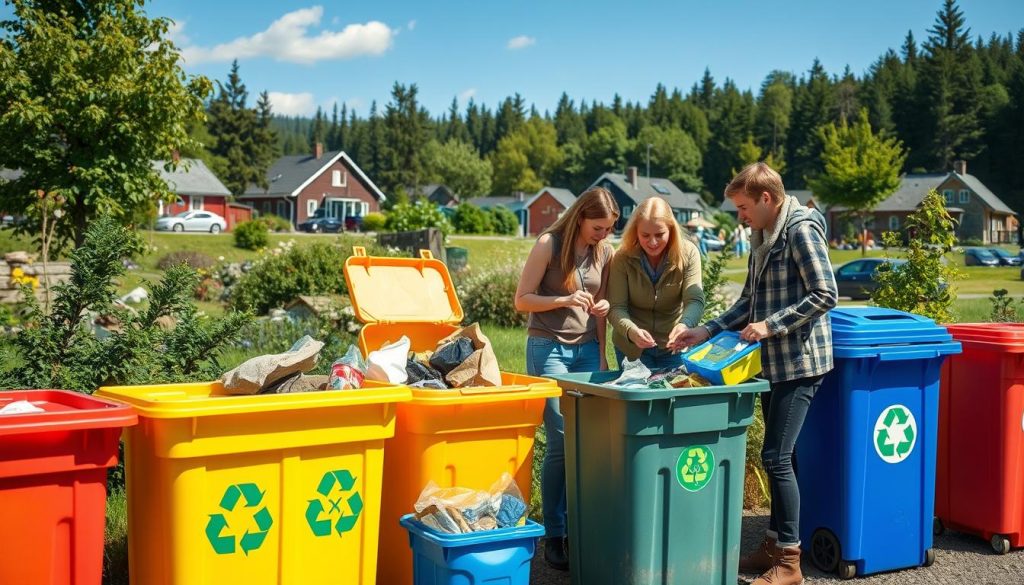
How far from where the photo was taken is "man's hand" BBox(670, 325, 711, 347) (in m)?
4.56

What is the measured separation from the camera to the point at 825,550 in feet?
15.7

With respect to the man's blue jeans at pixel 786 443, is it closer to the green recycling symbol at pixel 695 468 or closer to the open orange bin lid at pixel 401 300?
the green recycling symbol at pixel 695 468

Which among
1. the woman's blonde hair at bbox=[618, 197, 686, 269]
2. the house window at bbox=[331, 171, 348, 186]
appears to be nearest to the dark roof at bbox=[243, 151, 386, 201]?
the house window at bbox=[331, 171, 348, 186]

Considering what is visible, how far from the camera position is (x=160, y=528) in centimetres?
341

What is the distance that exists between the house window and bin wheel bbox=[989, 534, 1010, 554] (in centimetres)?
6498

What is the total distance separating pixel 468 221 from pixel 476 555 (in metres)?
41.5

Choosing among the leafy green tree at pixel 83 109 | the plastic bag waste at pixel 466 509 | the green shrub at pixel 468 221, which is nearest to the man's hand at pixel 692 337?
the plastic bag waste at pixel 466 509

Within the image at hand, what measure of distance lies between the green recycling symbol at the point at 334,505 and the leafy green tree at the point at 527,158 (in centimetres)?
10428

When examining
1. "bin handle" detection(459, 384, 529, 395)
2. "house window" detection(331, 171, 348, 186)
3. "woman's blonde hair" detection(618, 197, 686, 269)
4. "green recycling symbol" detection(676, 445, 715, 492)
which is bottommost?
"green recycling symbol" detection(676, 445, 715, 492)

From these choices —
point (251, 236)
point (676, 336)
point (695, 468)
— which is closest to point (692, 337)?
point (676, 336)

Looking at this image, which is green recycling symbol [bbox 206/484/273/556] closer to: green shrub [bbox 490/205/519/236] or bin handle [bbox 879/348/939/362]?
bin handle [bbox 879/348/939/362]

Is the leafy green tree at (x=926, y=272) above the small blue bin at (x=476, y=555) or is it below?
above

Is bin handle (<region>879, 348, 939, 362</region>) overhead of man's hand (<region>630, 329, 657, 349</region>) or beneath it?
beneath

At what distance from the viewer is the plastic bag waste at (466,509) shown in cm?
376
